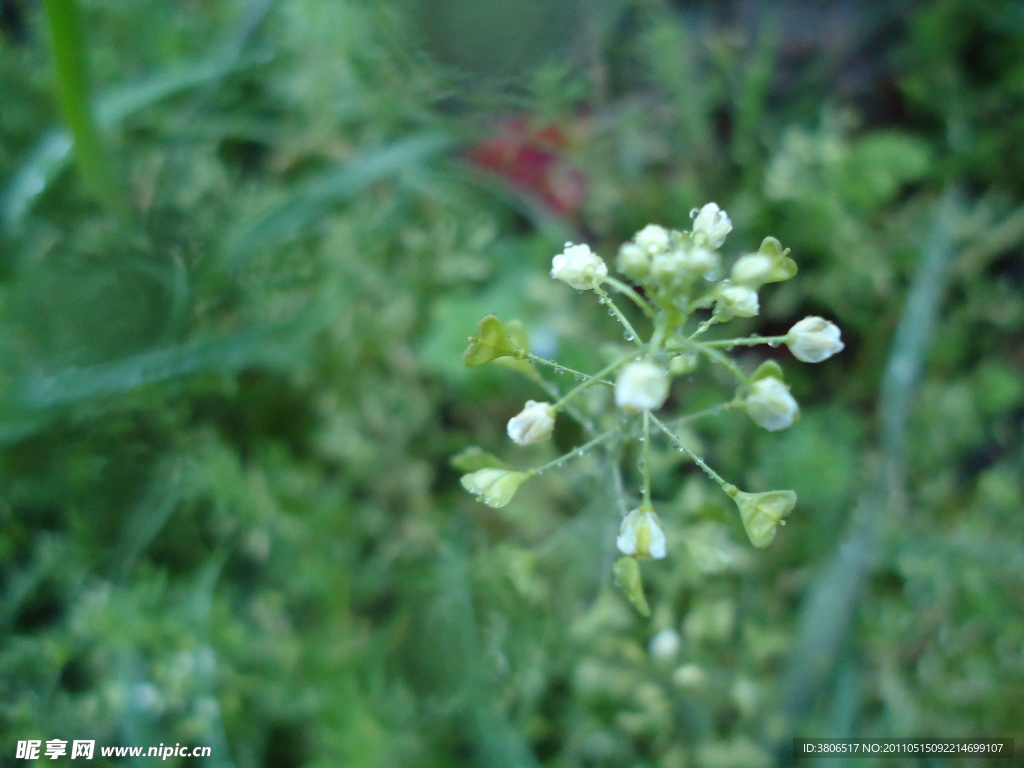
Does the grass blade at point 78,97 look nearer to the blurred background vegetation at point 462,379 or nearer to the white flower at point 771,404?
the blurred background vegetation at point 462,379

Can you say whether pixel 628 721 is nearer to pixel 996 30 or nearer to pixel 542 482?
pixel 542 482

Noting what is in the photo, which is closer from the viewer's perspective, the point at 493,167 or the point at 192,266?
the point at 192,266

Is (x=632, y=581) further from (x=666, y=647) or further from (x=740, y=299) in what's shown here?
(x=666, y=647)

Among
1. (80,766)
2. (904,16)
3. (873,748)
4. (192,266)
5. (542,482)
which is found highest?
(904,16)

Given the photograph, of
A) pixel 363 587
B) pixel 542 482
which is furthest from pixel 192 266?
pixel 542 482

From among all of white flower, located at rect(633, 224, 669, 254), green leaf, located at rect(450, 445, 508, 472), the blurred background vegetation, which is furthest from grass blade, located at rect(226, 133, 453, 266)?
white flower, located at rect(633, 224, 669, 254)

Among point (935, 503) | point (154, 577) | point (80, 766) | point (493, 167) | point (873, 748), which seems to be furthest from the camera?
point (493, 167)

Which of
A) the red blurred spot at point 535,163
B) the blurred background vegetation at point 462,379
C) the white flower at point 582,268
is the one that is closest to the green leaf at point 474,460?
the blurred background vegetation at point 462,379
